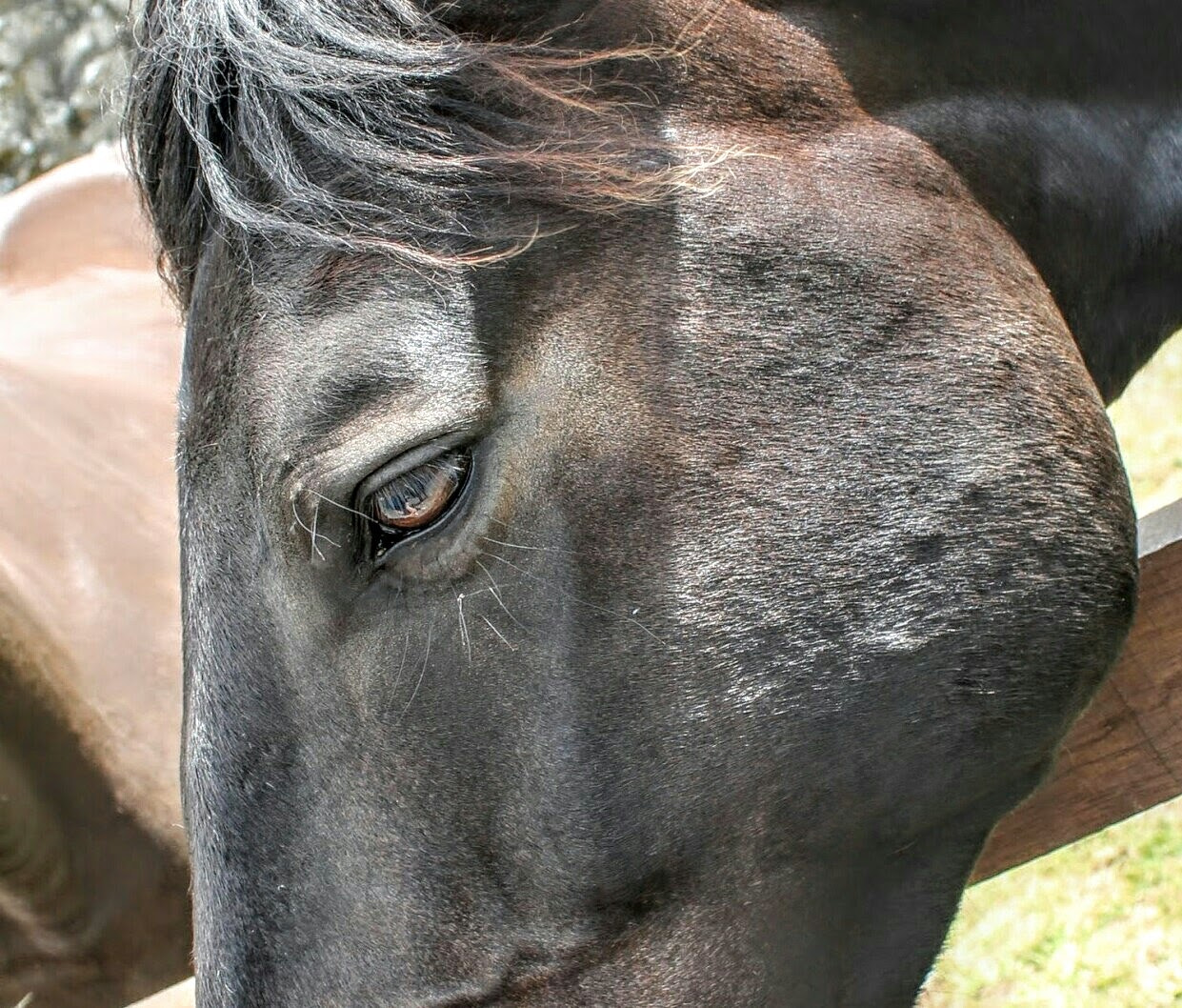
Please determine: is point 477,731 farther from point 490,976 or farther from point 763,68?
point 763,68

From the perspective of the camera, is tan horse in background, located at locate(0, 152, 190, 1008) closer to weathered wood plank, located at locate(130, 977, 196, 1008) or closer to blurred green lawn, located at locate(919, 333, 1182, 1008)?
weathered wood plank, located at locate(130, 977, 196, 1008)

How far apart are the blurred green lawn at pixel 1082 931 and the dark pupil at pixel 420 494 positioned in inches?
78.5

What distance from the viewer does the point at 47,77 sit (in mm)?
9414

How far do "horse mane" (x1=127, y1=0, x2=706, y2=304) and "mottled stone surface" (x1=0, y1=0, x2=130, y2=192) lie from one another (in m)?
8.52

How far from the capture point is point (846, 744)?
4.71 feet

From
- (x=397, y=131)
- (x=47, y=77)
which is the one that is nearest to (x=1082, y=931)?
(x=397, y=131)

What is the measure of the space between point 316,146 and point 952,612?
857 mm

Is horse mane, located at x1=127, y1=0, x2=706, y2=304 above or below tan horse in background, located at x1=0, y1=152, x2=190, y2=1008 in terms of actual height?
above

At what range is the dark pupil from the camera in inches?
53.8

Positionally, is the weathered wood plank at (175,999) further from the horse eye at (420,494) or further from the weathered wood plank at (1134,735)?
the weathered wood plank at (1134,735)

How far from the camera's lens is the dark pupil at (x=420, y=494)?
1.37m

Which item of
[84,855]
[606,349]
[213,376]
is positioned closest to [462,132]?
[606,349]

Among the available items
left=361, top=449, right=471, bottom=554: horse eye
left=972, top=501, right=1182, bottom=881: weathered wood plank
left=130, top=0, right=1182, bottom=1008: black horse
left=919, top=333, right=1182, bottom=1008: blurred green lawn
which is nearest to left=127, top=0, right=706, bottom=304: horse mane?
left=130, top=0, right=1182, bottom=1008: black horse

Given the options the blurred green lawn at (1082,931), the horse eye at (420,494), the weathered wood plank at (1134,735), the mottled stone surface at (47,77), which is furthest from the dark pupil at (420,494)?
the mottled stone surface at (47,77)
